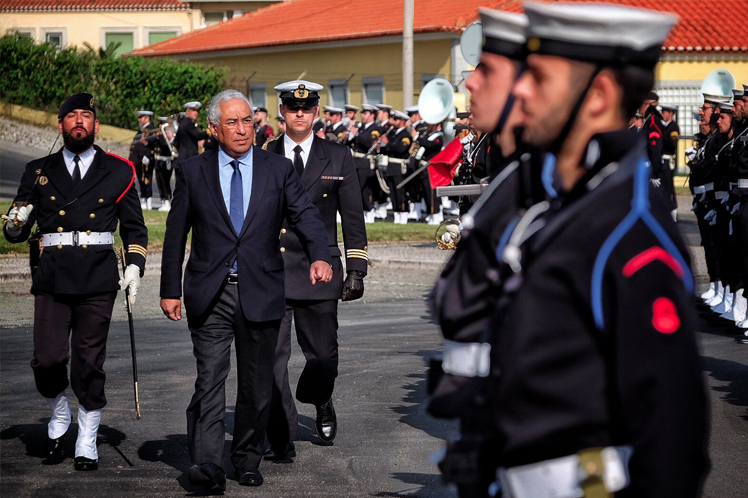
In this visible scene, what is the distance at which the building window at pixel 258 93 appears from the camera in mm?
46875

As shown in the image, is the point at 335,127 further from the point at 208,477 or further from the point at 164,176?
the point at 208,477

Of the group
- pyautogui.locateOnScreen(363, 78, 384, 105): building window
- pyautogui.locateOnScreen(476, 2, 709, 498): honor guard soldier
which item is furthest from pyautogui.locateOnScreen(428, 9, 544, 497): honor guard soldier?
pyautogui.locateOnScreen(363, 78, 384, 105): building window

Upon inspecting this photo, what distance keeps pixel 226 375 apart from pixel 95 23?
6489 cm

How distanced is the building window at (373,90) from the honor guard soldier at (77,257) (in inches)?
1359

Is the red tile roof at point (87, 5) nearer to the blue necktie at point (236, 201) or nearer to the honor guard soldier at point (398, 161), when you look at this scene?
the honor guard soldier at point (398, 161)

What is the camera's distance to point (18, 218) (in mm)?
6898

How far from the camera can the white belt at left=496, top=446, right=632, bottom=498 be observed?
89.1 inches

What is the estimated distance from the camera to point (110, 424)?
7.65m

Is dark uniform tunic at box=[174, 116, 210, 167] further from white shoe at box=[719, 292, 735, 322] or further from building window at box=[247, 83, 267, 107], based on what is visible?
building window at box=[247, 83, 267, 107]

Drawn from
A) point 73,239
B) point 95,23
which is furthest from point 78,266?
point 95,23

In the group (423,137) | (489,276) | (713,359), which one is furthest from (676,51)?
(489,276)

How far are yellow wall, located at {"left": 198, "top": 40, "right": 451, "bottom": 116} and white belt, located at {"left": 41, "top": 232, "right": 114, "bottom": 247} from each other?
31315 millimetres

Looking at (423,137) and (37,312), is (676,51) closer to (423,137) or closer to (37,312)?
(423,137)

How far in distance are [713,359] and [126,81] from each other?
37.1 m
